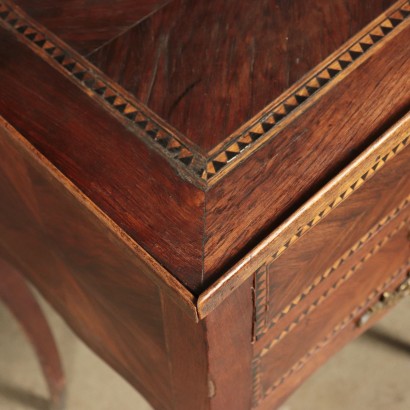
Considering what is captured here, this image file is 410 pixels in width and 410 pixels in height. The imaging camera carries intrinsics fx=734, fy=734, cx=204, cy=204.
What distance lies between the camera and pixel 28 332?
1291 millimetres

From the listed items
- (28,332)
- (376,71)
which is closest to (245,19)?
(376,71)

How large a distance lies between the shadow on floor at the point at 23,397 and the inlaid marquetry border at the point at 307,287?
82 centimetres

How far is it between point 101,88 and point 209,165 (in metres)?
0.16

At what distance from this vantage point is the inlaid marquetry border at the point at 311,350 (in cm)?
83

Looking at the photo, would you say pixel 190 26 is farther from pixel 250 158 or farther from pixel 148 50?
pixel 250 158

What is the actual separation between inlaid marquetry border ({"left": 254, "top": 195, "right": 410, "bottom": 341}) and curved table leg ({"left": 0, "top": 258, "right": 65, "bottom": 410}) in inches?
20.3

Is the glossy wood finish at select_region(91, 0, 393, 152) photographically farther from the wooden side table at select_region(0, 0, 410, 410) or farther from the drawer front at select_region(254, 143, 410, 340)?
the drawer front at select_region(254, 143, 410, 340)

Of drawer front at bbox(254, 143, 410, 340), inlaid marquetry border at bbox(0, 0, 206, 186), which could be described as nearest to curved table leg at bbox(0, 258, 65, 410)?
inlaid marquetry border at bbox(0, 0, 206, 186)

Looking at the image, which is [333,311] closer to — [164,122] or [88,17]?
[164,122]

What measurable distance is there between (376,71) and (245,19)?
16 cm

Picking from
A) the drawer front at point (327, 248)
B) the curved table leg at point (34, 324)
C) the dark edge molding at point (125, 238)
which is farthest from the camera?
the curved table leg at point (34, 324)

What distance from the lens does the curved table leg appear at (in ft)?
3.87

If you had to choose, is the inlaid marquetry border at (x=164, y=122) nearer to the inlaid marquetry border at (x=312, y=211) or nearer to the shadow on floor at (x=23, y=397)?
the inlaid marquetry border at (x=312, y=211)

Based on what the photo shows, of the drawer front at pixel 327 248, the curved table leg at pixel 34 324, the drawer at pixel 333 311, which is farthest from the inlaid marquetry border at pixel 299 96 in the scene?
the curved table leg at pixel 34 324
